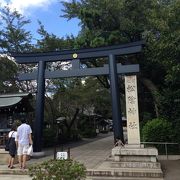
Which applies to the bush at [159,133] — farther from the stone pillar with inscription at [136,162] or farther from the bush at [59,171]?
the bush at [59,171]

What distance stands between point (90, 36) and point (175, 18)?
8.88 metres

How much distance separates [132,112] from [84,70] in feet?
14.5

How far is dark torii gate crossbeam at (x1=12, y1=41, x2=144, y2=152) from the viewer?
19125mm

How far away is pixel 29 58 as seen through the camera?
2142cm

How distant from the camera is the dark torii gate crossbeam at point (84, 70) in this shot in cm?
1912

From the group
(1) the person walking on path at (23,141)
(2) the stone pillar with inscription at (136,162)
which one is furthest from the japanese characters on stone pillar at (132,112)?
(1) the person walking on path at (23,141)

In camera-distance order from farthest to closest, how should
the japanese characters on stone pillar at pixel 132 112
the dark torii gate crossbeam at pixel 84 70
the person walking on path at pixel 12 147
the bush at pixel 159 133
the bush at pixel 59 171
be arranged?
the bush at pixel 159 133 → the dark torii gate crossbeam at pixel 84 70 → the japanese characters on stone pillar at pixel 132 112 → the person walking on path at pixel 12 147 → the bush at pixel 59 171

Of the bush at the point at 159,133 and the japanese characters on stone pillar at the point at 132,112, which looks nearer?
the japanese characters on stone pillar at the point at 132,112

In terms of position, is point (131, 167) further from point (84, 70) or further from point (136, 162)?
point (84, 70)

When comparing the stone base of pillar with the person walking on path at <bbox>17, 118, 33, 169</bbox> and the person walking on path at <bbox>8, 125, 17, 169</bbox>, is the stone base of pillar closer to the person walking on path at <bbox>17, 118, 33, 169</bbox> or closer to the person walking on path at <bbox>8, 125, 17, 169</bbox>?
the person walking on path at <bbox>17, 118, 33, 169</bbox>

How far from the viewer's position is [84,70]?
20375 mm

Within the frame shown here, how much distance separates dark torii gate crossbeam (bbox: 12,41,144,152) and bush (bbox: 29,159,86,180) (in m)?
11.0

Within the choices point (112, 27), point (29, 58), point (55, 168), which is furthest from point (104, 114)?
point (55, 168)

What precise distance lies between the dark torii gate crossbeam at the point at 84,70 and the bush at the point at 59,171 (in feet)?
36.2
